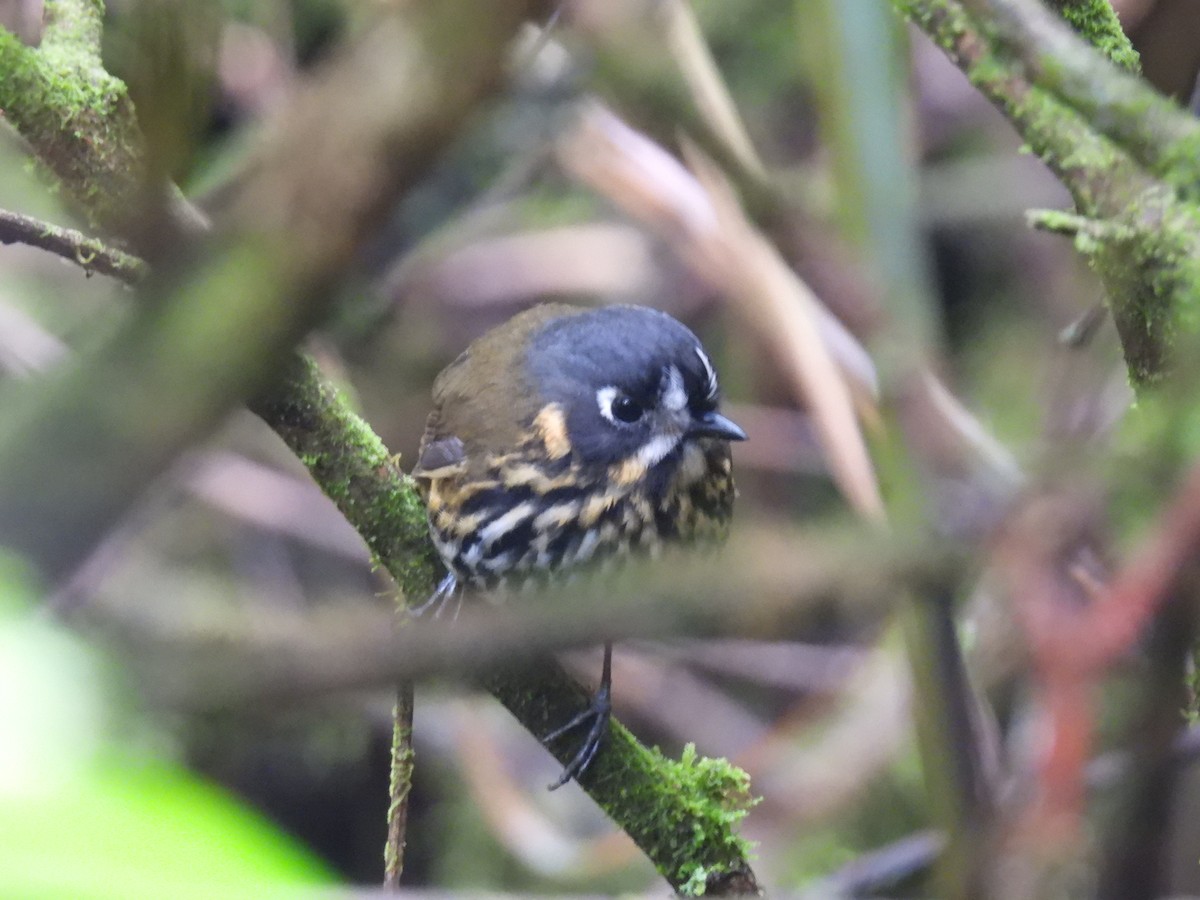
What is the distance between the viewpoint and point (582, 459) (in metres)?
2.67

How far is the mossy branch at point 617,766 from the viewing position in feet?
7.05

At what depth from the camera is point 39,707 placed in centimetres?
48

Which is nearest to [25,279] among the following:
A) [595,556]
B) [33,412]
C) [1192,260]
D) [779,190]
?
[595,556]

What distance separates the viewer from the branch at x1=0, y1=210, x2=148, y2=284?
177cm

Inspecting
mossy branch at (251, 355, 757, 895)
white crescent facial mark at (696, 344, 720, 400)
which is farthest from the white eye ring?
mossy branch at (251, 355, 757, 895)

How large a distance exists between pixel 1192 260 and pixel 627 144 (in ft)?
4.99

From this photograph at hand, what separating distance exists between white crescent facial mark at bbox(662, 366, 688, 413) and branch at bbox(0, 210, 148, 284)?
1130 mm

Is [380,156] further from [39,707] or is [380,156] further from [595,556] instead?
[595,556]

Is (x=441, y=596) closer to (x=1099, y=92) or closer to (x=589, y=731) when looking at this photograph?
(x=589, y=731)

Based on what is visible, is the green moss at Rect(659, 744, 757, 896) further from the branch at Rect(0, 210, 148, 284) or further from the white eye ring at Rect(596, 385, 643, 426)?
the branch at Rect(0, 210, 148, 284)

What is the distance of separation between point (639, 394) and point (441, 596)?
577mm

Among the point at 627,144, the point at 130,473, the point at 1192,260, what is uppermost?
the point at 627,144

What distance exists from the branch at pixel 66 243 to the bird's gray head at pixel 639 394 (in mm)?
1053

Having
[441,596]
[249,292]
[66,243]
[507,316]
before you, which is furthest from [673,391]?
[507,316]
